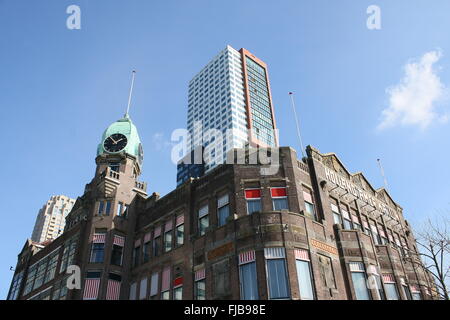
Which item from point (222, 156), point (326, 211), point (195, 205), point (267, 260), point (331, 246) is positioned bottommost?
point (267, 260)

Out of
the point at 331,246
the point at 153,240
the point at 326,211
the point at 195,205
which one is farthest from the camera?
the point at 153,240

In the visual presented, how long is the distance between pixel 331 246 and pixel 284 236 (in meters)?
4.44

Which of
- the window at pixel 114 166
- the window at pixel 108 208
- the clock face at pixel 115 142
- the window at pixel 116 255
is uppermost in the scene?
the clock face at pixel 115 142

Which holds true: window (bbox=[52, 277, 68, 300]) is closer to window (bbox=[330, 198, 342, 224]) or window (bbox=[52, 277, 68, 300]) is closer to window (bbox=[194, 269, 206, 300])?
window (bbox=[194, 269, 206, 300])

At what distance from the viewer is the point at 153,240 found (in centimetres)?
3397

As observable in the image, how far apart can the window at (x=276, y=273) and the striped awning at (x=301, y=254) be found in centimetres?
88

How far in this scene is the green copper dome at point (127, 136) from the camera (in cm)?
4225

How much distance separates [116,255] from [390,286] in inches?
878

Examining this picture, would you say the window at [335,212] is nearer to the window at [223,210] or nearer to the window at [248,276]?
the window at [223,210]

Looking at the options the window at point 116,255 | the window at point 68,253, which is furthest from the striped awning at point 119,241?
the window at point 68,253

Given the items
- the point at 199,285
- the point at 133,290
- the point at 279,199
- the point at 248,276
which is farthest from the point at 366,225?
the point at 133,290

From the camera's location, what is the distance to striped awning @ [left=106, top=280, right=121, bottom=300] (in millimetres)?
32062
